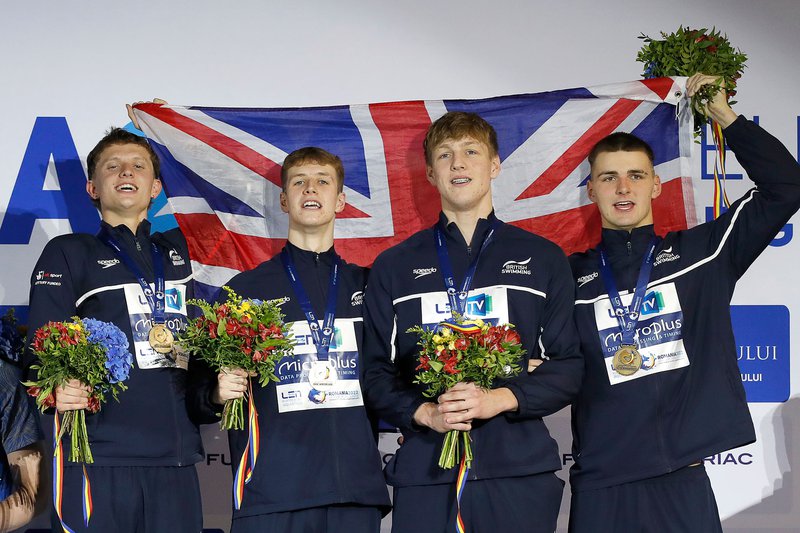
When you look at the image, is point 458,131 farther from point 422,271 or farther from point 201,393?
point 201,393

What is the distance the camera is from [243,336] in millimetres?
3480

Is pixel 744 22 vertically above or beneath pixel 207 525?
above

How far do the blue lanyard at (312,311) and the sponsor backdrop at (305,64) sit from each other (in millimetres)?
1616

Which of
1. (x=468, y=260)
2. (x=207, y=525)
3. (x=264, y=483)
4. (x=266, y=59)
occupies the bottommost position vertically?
(x=207, y=525)

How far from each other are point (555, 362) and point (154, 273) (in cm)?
185

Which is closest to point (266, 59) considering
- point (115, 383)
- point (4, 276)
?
point (4, 276)

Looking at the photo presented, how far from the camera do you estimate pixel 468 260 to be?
380cm

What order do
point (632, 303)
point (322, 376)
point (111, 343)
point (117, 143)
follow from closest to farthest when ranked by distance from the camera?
point (111, 343) → point (322, 376) → point (632, 303) → point (117, 143)

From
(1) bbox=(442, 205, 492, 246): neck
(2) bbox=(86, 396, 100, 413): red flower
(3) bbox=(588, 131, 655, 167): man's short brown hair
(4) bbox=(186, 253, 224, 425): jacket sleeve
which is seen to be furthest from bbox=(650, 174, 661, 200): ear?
(2) bbox=(86, 396, 100, 413): red flower

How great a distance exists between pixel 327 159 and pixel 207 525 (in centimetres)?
231

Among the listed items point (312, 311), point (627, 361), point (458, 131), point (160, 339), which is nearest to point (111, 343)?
point (160, 339)

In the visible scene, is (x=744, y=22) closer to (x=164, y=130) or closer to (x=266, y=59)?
(x=266, y=59)

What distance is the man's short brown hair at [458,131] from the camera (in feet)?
13.2

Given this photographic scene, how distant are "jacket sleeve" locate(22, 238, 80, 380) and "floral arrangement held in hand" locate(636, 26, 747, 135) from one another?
287 cm
